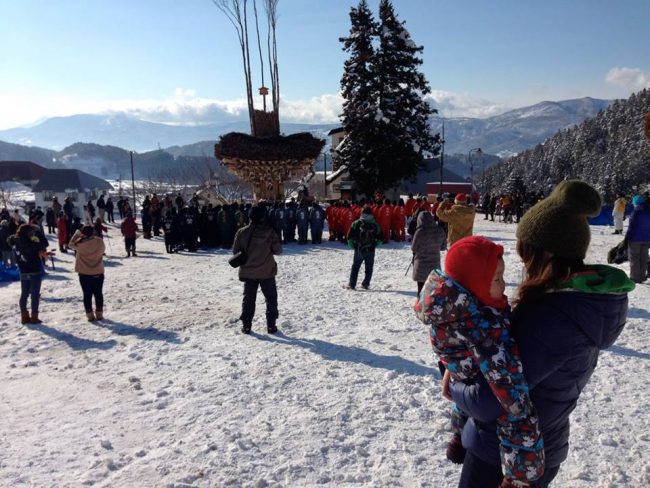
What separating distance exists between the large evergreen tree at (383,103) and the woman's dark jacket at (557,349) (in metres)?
25.5

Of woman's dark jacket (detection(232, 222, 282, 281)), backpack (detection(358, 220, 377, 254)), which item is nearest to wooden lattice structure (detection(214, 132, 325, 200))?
backpack (detection(358, 220, 377, 254))

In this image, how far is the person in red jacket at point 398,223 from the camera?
16641 mm

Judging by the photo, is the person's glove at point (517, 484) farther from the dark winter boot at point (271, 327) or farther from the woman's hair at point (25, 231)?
the woman's hair at point (25, 231)

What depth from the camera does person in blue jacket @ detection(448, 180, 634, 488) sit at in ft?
5.57

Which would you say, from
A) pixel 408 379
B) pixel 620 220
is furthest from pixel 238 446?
pixel 620 220

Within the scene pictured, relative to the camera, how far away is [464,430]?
6.95 ft

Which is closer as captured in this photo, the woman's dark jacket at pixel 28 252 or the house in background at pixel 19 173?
the woman's dark jacket at pixel 28 252

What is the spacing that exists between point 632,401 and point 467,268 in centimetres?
385

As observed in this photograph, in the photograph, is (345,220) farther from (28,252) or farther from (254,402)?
(254,402)

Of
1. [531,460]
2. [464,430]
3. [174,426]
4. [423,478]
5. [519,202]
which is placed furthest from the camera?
[519,202]

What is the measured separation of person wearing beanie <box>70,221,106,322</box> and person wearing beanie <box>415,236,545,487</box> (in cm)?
681

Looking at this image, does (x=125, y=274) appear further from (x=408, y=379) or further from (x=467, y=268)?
(x=467, y=268)

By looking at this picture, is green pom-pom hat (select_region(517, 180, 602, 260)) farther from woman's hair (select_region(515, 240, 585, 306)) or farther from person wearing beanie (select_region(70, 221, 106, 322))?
person wearing beanie (select_region(70, 221, 106, 322))

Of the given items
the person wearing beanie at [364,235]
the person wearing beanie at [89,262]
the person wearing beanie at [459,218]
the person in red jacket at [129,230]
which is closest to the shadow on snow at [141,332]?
the person wearing beanie at [89,262]
